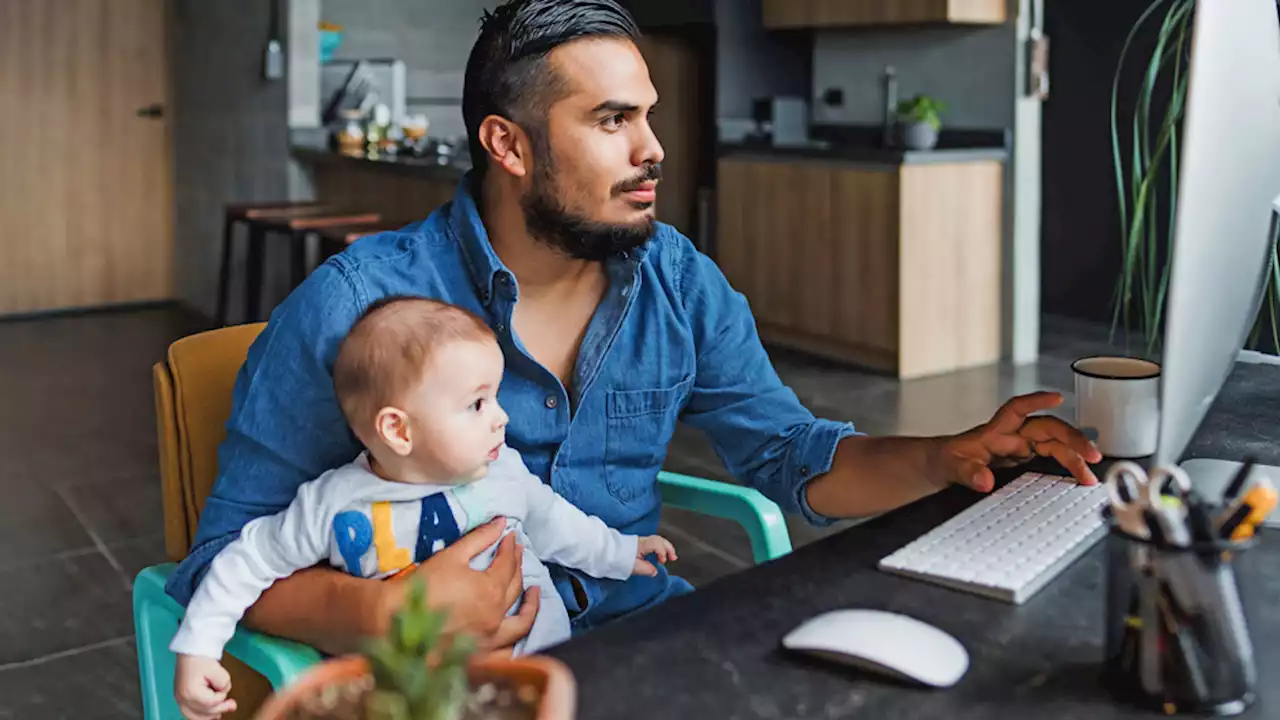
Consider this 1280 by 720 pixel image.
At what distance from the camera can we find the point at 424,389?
117 centimetres

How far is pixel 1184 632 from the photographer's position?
0.77 metres

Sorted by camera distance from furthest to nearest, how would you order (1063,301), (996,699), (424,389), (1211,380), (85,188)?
(85,188) < (1063,301) < (424,389) < (1211,380) < (996,699)

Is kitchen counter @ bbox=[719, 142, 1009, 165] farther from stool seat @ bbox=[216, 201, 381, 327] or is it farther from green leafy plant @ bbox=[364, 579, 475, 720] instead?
green leafy plant @ bbox=[364, 579, 475, 720]

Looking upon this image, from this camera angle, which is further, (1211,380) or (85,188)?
(85,188)

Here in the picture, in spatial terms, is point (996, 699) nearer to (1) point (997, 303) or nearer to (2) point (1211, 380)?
(2) point (1211, 380)

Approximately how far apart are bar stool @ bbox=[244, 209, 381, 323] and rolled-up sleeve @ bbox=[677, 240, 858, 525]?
4.07m

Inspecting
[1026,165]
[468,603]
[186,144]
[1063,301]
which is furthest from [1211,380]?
[186,144]

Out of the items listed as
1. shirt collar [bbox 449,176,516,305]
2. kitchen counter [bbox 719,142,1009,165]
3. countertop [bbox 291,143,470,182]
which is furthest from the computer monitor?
kitchen counter [bbox 719,142,1009,165]

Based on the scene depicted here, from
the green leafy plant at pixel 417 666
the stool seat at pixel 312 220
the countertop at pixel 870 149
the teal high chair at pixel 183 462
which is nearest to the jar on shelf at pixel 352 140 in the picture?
the stool seat at pixel 312 220

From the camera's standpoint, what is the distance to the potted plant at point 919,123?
5.59 meters

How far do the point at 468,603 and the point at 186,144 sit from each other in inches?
271

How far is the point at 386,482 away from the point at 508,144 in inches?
15.5

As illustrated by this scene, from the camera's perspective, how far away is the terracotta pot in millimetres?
614

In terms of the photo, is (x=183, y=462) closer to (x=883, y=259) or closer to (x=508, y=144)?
(x=508, y=144)
